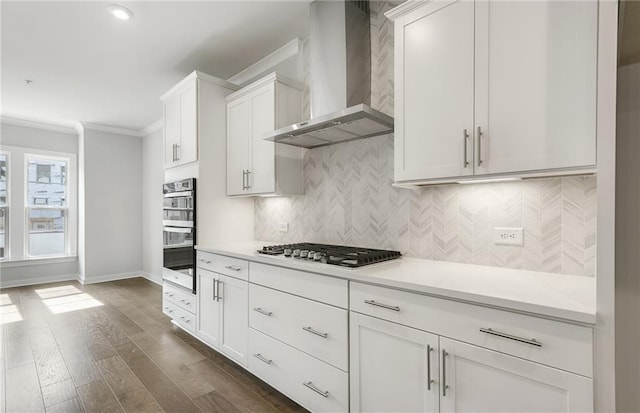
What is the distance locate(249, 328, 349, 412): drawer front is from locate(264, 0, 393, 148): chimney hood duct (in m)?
1.48

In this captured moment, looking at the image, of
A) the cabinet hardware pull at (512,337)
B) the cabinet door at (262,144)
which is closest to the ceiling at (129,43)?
the cabinet door at (262,144)

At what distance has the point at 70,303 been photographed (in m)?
4.24

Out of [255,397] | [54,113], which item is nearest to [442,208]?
[255,397]

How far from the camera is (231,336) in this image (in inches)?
97.5

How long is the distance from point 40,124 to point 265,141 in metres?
4.95

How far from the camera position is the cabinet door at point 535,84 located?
1226 mm

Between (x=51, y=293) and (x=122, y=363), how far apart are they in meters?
3.23

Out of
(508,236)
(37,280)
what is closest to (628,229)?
(508,236)

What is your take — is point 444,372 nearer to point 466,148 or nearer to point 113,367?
point 466,148

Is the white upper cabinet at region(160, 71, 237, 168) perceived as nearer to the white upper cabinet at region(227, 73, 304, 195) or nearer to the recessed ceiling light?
the white upper cabinet at region(227, 73, 304, 195)

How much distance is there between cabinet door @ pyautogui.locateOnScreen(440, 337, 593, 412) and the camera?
1066mm

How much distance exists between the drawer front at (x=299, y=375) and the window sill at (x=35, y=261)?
5.17m

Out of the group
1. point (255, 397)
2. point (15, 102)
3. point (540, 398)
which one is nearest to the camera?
point (540, 398)

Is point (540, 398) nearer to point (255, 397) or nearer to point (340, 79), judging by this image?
point (255, 397)
